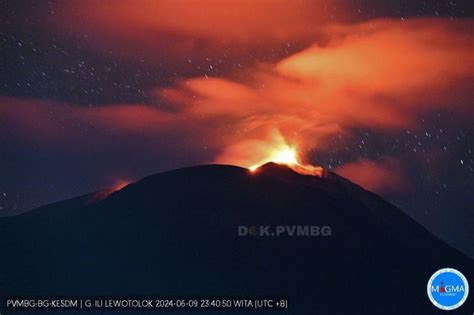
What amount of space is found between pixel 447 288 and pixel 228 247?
131cm

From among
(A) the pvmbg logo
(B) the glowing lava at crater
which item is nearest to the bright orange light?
(B) the glowing lava at crater

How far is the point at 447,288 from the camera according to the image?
408 centimetres

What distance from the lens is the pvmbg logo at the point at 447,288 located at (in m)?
4.05

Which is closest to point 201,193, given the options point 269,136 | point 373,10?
point 269,136

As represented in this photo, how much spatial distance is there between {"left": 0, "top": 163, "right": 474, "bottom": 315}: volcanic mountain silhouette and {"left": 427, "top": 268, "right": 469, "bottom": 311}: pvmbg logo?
49mm

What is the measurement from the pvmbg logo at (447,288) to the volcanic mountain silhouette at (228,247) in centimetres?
5

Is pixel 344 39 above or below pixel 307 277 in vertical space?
above

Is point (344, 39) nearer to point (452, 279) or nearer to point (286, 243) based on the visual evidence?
point (286, 243)

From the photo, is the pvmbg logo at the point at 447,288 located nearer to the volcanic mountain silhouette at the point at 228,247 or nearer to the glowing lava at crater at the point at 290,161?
the volcanic mountain silhouette at the point at 228,247

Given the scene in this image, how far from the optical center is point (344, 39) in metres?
4.05

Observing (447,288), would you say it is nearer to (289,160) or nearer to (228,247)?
(289,160)

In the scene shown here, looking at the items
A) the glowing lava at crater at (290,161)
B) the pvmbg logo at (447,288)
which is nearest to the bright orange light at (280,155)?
the glowing lava at crater at (290,161)

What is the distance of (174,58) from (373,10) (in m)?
1.19

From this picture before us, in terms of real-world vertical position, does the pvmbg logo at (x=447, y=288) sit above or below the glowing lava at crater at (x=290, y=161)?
below
